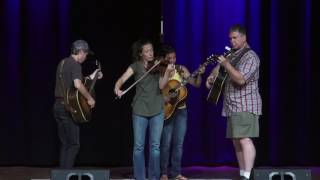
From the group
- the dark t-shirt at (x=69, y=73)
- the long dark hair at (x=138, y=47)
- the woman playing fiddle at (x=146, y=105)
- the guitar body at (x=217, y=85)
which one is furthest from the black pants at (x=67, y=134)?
the guitar body at (x=217, y=85)

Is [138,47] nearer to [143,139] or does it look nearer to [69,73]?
[69,73]

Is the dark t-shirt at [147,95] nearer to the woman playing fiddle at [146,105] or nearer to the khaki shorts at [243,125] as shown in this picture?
the woman playing fiddle at [146,105]

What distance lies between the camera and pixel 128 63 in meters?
7.71

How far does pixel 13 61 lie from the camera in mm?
7637

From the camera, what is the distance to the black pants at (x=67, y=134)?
624 cm

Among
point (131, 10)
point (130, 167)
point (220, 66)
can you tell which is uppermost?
point (131, 10)

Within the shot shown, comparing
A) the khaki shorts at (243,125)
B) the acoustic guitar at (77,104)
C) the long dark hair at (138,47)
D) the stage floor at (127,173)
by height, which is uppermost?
the long dark hair at (138,47)

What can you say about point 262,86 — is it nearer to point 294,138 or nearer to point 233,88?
point 294,138

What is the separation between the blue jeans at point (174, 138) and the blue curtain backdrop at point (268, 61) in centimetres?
101

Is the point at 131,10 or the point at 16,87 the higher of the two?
the point at 131,10

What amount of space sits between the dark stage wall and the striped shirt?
172 cm

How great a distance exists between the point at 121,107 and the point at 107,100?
18 centimetres

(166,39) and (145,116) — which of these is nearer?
(145,116)

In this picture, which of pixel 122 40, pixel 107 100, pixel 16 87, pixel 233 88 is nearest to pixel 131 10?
pixel 122 40
